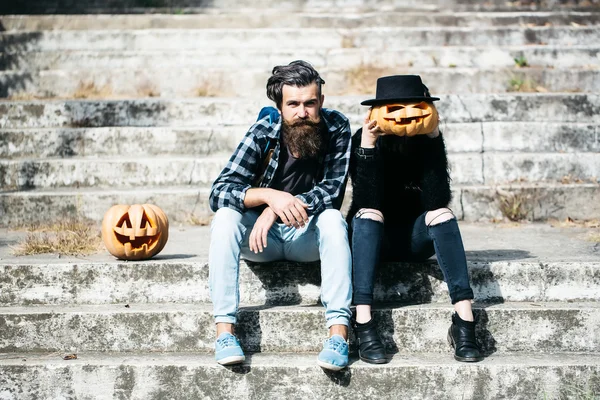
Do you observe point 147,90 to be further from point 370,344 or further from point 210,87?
point 370,344

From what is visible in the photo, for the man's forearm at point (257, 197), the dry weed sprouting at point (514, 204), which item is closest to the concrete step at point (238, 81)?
the dry weed sprouting at point (514, 204)

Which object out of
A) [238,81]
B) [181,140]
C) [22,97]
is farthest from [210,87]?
[22,97]

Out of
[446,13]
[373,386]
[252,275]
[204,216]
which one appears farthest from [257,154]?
[446,13]

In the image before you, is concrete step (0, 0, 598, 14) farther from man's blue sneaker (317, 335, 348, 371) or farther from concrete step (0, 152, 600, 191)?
man's blue sneaker (317, 335, 348, 371)

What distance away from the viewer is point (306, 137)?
163 inches

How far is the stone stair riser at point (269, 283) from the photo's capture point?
14.2 feet

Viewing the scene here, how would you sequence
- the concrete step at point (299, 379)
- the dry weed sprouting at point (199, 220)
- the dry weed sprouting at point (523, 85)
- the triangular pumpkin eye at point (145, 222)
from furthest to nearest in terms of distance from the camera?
1. the dry weed sprouting at point (523, 85)
2. the dry weed sprouting at point (199, 220)
3. the triangular pumpkin eye at point (145, 222)
4. the concrete step at point (299, 379)

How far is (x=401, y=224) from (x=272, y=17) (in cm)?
571

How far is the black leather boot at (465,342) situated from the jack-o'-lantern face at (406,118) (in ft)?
3.25

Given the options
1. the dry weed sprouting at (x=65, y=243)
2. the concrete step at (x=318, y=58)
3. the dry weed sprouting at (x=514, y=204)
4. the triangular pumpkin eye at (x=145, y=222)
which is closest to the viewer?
the triangular pumpkin eye at (x=145, y=222)

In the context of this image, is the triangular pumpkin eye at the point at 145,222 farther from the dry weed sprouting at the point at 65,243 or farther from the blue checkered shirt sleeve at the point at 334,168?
the blue checkered shirt sleeve at the point at 334,168

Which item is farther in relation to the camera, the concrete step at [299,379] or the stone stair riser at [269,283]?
the stone stair riser at [269,283]

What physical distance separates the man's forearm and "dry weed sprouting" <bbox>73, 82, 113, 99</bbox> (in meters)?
4.14

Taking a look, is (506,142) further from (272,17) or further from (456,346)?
(272,17)
